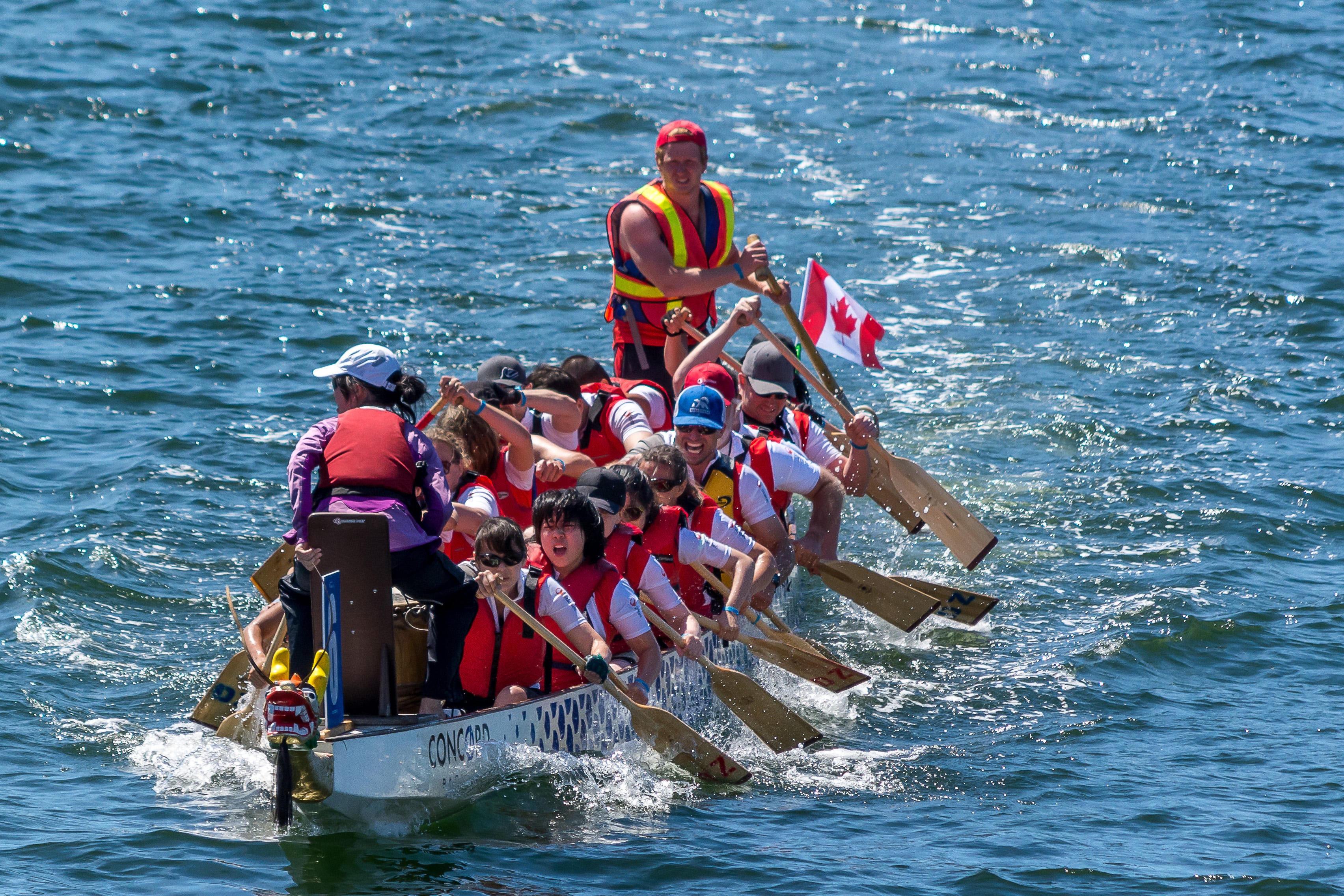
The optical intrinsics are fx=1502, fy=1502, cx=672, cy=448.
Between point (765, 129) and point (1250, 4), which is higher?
point (1250, 4)

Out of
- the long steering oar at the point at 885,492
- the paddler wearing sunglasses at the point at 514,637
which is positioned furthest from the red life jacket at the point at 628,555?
the long steering oar at the point at 885,492

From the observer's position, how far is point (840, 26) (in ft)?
76.4

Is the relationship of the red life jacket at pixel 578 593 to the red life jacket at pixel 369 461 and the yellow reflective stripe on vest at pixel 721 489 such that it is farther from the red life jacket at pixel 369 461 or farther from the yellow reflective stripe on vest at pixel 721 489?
the yellow reflective stripe on vest at pixel 721 489

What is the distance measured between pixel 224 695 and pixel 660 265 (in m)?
3.58

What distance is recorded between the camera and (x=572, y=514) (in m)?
6.49

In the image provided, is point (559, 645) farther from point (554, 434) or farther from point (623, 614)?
point (554, 434)

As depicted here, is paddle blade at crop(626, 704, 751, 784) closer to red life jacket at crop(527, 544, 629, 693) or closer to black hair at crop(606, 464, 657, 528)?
red life jacket at crop(527, 544, 629, 693)

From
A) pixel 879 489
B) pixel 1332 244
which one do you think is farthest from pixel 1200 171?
pixel 879 489

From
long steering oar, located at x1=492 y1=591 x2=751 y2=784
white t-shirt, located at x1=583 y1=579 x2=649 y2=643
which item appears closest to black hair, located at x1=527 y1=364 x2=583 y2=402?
white t-shirt, located at x1=583 y1=579 x2=649 y2=643

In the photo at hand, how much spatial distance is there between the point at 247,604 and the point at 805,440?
3.59m

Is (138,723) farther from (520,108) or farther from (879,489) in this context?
(520,108)

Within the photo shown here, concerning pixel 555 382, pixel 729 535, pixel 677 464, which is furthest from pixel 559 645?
pixel 555 382

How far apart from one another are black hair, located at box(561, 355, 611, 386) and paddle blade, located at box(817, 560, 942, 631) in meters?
1.71

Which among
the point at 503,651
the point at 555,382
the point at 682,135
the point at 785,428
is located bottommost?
the point at 503,651
